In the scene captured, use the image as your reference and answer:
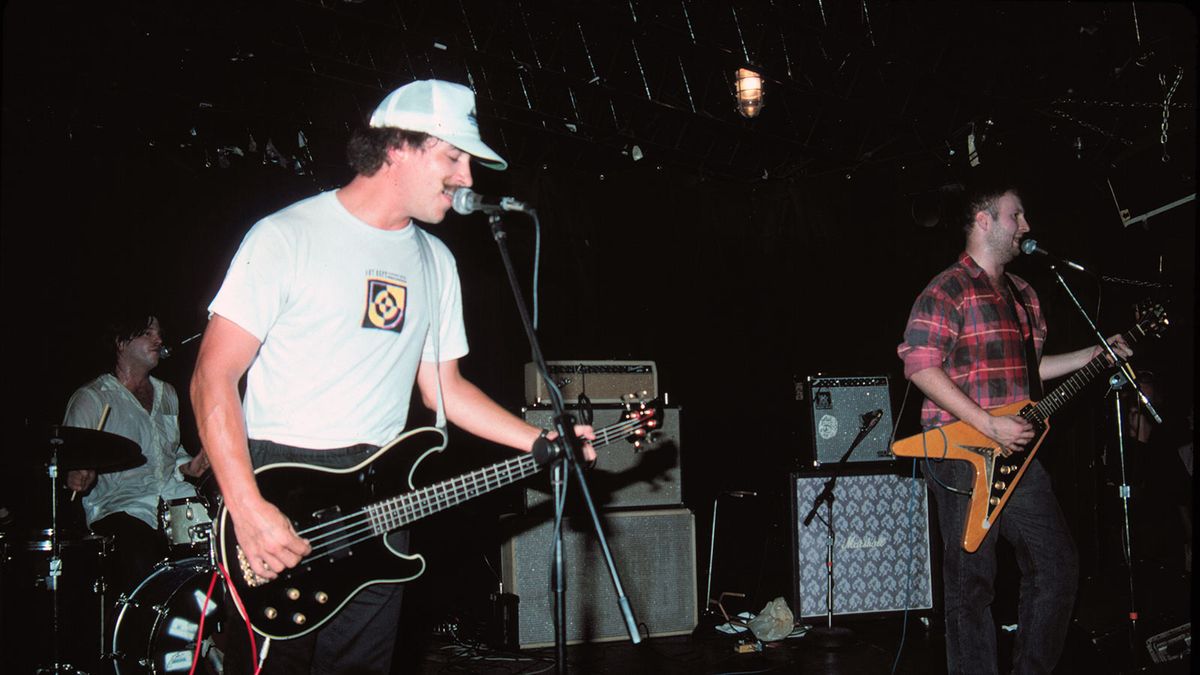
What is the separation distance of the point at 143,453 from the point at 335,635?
3461mm

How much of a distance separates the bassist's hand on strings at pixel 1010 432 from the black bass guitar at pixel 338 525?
2147 mm

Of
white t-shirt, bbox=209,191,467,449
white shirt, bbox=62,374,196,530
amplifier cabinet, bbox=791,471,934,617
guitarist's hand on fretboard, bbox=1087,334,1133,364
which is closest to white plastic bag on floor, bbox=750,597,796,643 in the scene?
amplifier cabinet, bbox=791,471,934,617

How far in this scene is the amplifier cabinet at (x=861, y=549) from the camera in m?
5.60

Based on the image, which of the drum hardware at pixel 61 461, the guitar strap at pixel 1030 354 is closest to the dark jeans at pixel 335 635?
the drum hardware at pixel 61 461

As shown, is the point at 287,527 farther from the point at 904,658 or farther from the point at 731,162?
the point at 731,162

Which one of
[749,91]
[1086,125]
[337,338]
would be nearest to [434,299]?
[337,338]

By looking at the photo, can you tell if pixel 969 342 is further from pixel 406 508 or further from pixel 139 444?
pixel 139 444

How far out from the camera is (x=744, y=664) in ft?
16.0

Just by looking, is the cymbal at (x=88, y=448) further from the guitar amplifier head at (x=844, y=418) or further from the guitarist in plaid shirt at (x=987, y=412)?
the guitar amplifier head at (x=844, y=418)

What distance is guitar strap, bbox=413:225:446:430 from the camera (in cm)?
268

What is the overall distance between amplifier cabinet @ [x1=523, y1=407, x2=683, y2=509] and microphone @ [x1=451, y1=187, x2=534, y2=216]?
311cm

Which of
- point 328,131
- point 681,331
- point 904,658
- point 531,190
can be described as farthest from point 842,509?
point 328,131

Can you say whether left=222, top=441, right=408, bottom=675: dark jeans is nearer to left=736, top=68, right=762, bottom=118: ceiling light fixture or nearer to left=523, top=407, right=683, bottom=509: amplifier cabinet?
left=523, top=407, right=683, bottom=509: amplifier cabinet

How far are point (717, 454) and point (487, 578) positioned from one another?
2.19m
